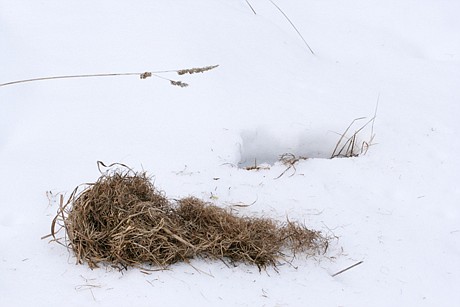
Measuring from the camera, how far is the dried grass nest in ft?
7.08

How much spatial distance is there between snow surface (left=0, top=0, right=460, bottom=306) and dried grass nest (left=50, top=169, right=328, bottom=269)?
0.18ft

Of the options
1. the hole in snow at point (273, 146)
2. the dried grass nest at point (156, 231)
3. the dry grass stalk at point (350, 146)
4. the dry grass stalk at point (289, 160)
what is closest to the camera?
the dried grass nest at point (156, 231)

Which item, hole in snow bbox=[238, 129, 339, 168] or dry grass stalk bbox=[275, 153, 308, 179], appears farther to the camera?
hole in snow bbox=[238, 129, 339, 168]

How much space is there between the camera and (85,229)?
2.17 m

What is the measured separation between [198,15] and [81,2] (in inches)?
26.7

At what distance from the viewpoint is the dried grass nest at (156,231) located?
216cm

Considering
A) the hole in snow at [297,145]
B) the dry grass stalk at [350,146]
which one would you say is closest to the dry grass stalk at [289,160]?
the hole in snow at [297,145]

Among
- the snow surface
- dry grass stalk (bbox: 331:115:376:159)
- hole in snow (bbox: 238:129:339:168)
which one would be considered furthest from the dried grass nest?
dry grass stalk (bbox: 331:115:376:159)

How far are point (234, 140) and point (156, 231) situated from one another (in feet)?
2.78

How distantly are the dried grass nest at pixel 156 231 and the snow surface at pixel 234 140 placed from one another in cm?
5

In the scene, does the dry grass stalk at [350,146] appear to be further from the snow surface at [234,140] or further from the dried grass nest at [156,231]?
the dried grass nest at [156,231]

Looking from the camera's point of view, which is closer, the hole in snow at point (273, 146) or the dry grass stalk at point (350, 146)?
the hole in snow at point (273, 146)

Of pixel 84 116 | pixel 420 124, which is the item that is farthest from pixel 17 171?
pixel 420 124

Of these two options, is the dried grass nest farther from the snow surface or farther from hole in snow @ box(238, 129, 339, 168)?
hole in snow @ box(238, 129, 339, 168)
